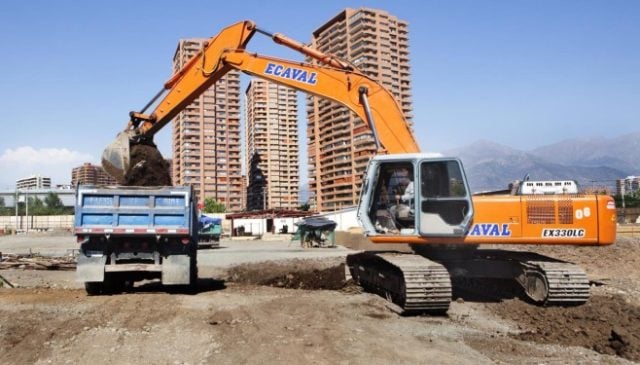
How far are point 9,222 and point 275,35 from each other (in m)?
96.0

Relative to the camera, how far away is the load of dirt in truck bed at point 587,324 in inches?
291

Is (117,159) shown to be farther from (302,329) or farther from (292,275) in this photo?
(302,329)

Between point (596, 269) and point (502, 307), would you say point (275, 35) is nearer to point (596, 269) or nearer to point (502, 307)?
point (502, 307)

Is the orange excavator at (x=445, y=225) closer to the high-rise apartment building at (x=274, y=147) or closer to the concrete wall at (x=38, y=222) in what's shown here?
the high-rise apartment building at (x=274, y=147)

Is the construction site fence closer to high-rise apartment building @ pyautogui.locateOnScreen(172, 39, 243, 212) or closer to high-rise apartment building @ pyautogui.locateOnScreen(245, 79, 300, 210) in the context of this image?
high-rise apartment building @ pyautogui.locateOnScreen(172, 39, 243, 212)

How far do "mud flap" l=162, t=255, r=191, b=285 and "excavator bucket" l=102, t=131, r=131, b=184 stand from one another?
3.62 m

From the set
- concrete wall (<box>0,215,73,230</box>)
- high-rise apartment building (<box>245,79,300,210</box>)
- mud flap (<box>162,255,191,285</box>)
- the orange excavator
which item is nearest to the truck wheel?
mud flap (<box>162,255,191,285</box>)

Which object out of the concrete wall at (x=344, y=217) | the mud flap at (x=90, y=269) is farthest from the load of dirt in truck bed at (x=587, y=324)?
the concrete wall at (x=344, y=217)

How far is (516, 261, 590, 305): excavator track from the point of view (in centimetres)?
1011

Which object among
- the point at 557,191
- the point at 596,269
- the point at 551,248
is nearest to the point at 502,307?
the point at 557,191

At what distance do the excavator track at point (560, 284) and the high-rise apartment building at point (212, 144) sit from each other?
3274 inches

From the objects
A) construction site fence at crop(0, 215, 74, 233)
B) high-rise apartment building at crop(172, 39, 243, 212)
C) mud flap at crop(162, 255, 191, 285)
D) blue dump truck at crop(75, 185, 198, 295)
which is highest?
high-rise apartment building at crop(172, 39, 243, 212)

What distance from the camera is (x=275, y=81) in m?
14.9

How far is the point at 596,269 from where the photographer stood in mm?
17734
